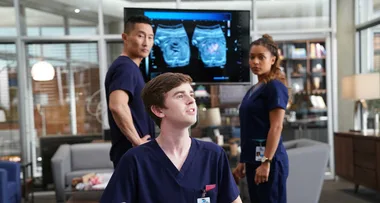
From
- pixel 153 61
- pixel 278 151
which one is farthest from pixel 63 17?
pixel 278 151

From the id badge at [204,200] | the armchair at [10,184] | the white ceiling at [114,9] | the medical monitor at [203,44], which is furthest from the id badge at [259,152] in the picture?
the white ceiling at [114,9]

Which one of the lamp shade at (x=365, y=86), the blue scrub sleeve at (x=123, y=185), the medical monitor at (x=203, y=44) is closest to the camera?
the blue scrub sleeve at (x=123, y=185)

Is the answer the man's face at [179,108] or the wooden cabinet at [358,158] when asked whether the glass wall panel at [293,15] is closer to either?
the wooden cabinet at [358,158]

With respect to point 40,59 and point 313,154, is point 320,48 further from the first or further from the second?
point 40,59

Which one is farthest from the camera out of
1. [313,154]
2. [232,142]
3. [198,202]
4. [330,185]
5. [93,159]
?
[232,142]

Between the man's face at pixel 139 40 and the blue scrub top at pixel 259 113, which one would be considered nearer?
the man's face at pixel 139 40

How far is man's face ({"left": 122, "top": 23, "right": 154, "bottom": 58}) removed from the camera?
178 centimetres

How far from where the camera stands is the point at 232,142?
5391 mm

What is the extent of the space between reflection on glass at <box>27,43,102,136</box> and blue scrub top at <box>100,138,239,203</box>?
169 inches

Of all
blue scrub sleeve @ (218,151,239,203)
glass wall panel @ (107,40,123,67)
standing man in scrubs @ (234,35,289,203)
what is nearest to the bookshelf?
glass wall panel @ (107,40,123,67)

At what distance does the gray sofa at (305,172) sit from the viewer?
3.27 metres

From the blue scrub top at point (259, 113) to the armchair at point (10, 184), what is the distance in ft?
7.59

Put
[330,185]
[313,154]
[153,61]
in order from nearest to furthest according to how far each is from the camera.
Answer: [153,61]
[313,154]
[330,185]

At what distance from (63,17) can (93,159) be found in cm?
212
